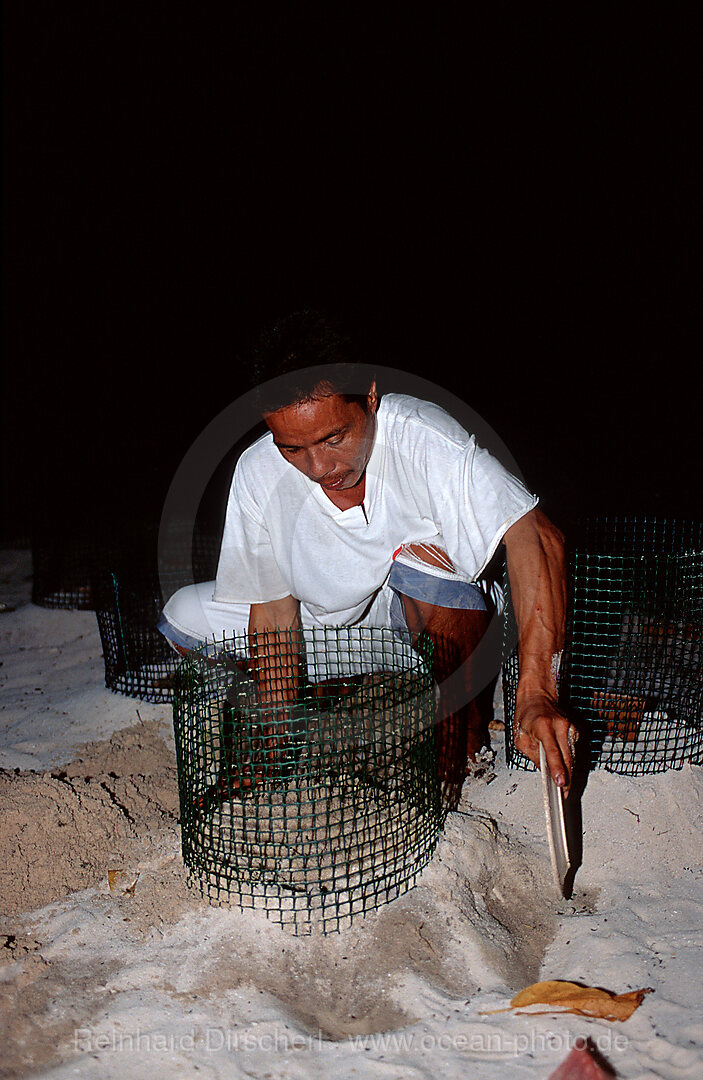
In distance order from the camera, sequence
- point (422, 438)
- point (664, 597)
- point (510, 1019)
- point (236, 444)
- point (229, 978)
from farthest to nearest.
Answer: point (236, 444) → point (664, 597) → point (422, 438) → point (229, 978) → point (510, 1019)

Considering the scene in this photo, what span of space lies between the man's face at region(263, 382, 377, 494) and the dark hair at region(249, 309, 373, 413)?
30 millimetres

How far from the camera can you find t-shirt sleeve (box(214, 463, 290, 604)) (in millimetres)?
2525

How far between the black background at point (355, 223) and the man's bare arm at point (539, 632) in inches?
217

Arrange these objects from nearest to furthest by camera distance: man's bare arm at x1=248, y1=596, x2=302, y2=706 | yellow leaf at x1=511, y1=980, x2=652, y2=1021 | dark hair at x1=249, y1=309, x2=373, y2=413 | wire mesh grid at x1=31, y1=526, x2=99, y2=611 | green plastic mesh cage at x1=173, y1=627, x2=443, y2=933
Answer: yellow leaf at x1=511, y1=980, x2=652, y2=1021 < green plastic mesh cage at x1=173, y1=627, x2=443, y2=933 < dark hair at x1=249, y1=309, x2=373, y2=413 < man's bare arm at x1=248, y1=596, x2=302, y2=706 < wire mesh grid at x1=31, y1=526, x2=99, y2=611

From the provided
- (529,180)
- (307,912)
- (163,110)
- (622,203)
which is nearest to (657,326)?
(622,203)

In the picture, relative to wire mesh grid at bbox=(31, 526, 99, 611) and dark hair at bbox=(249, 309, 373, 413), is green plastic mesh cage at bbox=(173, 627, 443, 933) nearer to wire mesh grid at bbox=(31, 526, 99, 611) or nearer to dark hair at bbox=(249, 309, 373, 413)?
dark hair at bbox=(249, 309, 373, 413)

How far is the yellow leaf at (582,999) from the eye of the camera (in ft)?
4.90

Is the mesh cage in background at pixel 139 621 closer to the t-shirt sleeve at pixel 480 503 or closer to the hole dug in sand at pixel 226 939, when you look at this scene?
the hole dug in sand at pixel 226 939

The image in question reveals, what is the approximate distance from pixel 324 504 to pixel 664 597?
1.27 metres

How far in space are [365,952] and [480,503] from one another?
1.20m

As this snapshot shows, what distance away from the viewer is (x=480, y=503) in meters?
2.09

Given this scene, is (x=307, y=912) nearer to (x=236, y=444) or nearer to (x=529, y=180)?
(x=236, y=444)

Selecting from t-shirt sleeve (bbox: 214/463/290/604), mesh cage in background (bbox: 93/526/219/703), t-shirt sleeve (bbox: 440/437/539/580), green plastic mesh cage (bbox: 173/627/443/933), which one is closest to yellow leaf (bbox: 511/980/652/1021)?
green plastic mesh cage (bbox: 173/627/443/933)

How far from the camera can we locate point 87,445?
401 inches
